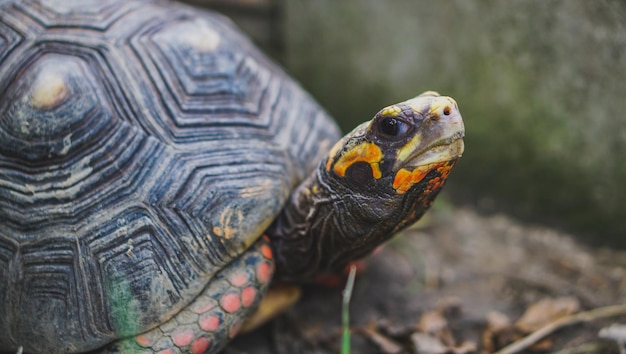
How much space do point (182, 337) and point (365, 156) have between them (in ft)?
3.12

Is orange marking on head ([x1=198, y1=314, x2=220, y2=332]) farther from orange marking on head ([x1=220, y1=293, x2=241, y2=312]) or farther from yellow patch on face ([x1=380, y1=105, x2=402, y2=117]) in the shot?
yellow patch on face ([x1=380, y1=105, x2=402, y2=117])

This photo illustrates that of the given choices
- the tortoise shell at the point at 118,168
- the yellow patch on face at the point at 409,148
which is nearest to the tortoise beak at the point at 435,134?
the yellow patch on face at the point at 409,148

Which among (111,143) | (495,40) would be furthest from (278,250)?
(495,40)

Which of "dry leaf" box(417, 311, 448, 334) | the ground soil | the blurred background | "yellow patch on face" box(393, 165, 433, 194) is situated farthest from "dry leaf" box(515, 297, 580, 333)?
"yellow patch on face" box(393, 165, 433, 194)

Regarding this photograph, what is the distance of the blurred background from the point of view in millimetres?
2912

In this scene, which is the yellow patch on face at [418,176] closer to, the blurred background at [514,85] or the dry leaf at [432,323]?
the dry leaf at [432,323]

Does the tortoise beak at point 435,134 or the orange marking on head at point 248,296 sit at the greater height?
the tortoise beak at point 435,134

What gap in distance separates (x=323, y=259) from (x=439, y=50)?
5.86ft

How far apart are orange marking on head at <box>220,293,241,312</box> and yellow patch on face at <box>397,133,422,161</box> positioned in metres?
0.82

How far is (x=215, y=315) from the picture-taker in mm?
2117

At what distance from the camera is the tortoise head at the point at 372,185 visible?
6.30ft

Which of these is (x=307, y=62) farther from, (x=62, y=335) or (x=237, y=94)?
(x=62, y=335)

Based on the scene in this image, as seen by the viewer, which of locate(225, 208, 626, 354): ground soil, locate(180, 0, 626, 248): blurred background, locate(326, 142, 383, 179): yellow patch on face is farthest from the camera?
locate(180, 0, 626, 248): blurred background

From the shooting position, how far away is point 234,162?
228 cm
